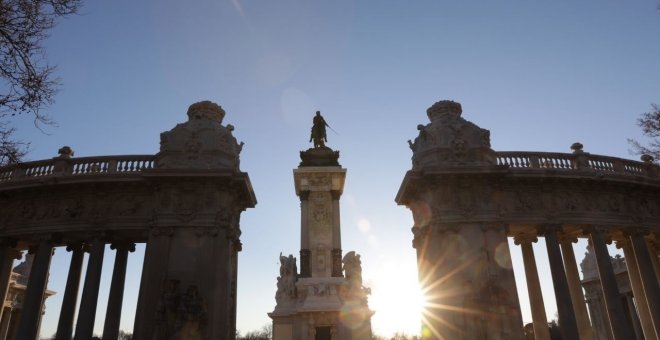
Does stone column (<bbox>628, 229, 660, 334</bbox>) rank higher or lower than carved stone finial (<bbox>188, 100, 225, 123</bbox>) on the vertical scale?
lower

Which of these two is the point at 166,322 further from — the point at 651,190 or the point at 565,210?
the point at 651,190

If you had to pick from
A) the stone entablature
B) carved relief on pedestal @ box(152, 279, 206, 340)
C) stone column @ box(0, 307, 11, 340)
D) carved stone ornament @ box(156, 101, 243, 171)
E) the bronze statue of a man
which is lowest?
carved relief on pedestal @ box(152, 279, 206, 340)

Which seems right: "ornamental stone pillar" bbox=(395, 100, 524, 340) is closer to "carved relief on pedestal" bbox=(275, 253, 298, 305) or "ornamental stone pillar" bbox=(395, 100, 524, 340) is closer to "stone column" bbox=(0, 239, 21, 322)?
"carved relief on pedestal" bbox=(275, 253, 298, 305)

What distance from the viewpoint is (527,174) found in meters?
23.3

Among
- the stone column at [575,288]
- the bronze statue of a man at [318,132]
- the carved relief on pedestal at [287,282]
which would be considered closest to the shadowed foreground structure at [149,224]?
the carved relief on pedestal at [287,282]

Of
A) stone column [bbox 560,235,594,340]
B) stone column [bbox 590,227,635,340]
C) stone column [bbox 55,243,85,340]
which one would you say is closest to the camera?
stone column [bbox 55,243,85,340]

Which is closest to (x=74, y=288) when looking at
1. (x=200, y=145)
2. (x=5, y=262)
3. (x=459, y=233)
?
(x=5, y=262)

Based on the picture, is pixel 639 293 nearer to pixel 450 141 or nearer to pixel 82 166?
pixel 450 141

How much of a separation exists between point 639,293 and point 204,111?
86.2ft

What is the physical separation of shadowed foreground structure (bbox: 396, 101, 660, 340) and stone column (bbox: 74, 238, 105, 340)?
16.0 metres

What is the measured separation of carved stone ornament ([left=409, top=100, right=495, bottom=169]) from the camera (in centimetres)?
2362

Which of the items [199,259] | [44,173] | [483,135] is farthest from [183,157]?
[483,135]

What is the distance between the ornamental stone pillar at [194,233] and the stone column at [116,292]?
3.16 meters

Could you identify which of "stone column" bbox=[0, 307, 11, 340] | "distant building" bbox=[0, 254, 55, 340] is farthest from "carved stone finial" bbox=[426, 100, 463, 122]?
"stone column" bbox=[0, 307, 11, 340]
